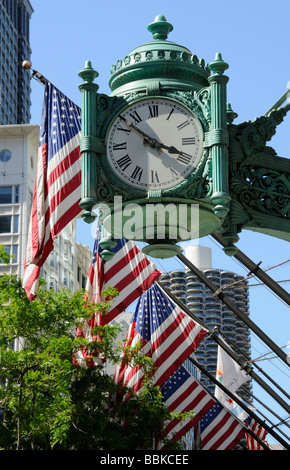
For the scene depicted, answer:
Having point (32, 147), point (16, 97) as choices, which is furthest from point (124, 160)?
point (16, 97)

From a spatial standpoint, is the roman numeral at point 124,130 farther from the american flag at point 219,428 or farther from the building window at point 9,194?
the building window at point 9,194

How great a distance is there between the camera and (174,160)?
6316mm

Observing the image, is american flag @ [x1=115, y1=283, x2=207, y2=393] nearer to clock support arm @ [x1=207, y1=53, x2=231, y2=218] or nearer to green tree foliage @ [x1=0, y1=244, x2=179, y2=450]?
green tree foliage @ [x1=0, y1=244, x2=179, y2=450]

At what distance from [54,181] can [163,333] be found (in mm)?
21247

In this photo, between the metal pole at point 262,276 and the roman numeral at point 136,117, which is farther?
the metal pole at point 262,276

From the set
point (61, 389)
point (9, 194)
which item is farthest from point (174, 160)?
point (9, 194)

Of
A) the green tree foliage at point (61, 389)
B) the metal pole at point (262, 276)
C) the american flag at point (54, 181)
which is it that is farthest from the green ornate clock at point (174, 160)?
the metal pole at point (262, 276)

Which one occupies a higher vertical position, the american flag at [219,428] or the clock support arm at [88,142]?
the american flag at [219,428]

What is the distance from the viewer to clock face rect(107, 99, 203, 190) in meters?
6.31

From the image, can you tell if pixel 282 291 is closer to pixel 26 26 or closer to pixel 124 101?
pixel 124 101

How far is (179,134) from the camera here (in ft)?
21.0

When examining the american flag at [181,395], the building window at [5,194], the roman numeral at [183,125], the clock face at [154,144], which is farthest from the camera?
the building window at [5,194]

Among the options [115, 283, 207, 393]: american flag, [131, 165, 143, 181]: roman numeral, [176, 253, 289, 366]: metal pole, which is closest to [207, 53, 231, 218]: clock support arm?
[131, 165, 143, 181]: roman numeral

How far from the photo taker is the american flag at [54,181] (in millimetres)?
8125
